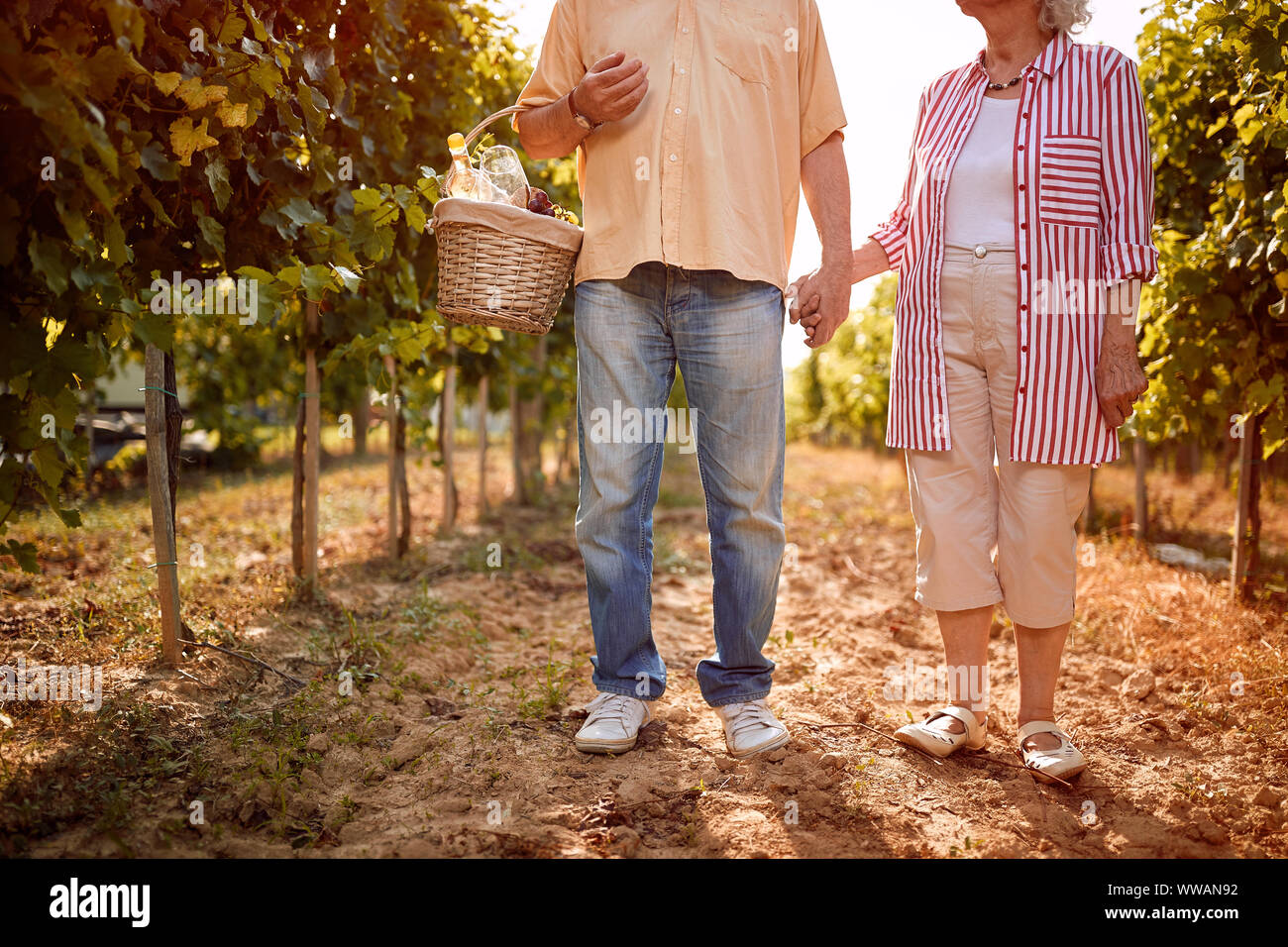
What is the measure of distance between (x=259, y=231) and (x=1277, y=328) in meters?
3.66

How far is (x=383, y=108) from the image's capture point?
3.51 metres

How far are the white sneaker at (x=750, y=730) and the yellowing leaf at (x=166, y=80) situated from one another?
1957mm

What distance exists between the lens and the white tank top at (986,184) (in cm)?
220

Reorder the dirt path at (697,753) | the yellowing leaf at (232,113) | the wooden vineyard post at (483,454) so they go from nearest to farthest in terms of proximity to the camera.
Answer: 1. the dirt path at (697,753)
2. the yellowing leaf at (232,113)
3. the wooden vineyard post at (483,454)

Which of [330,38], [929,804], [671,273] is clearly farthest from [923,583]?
[330,38]

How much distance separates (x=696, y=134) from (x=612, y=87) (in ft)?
0.75

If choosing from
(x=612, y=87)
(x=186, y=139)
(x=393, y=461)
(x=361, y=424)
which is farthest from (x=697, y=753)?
(x=361, y=424)

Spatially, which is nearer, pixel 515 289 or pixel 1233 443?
pixel 515 289

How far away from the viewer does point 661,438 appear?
2250 millimetres

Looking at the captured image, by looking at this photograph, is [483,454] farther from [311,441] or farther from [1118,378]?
[1118,378]

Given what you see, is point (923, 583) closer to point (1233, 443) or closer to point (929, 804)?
point (929, 804)

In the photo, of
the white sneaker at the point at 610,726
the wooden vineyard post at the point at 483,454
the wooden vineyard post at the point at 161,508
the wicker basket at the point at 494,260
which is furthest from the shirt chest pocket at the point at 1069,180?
the wooden vineyard post at the point at 483,454

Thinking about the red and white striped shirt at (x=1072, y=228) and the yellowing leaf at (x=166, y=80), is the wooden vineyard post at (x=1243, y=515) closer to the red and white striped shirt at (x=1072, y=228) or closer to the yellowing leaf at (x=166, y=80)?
the red and white striped shirt at (x=1072, y=228)

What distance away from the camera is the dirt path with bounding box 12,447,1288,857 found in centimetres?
187
